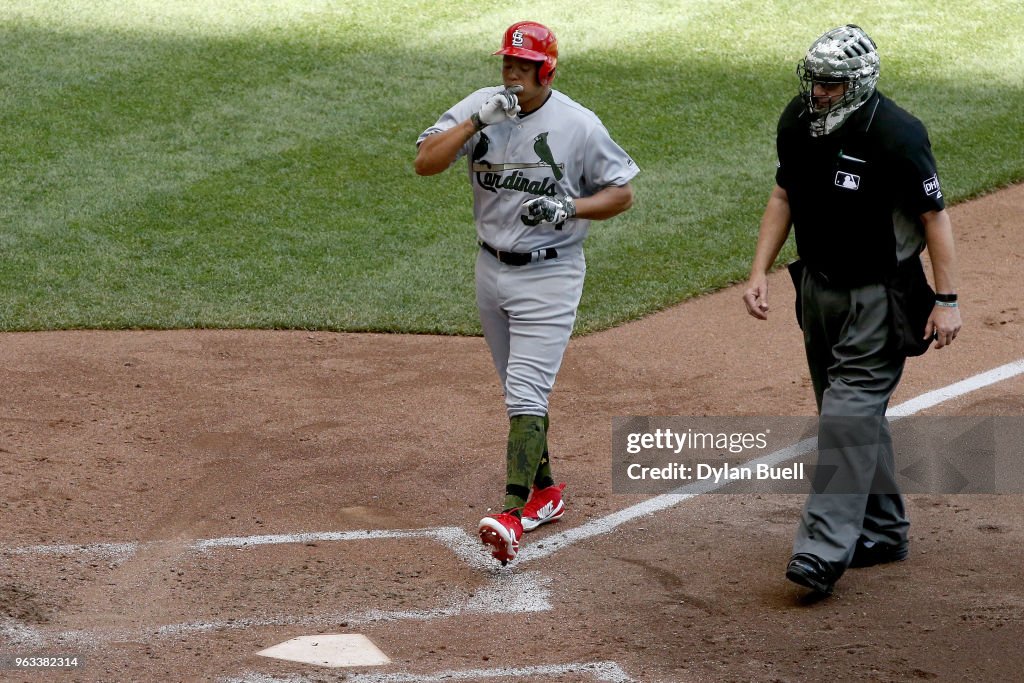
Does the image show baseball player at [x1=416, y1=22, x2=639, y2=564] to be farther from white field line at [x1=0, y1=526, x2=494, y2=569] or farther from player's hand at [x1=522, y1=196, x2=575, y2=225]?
white field line at [x1=0, y1=526, x2=494, y2=569]

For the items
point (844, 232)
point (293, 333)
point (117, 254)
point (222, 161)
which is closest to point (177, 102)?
point (222, 161)

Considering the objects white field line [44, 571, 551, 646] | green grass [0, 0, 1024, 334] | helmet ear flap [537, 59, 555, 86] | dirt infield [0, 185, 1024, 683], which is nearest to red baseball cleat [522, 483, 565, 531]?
dirt infield [0, 185, 1024, 683]

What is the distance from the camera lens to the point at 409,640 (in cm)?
425

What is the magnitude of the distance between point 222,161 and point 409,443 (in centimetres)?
494

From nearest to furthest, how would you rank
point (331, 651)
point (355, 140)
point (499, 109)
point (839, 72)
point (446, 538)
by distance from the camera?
point (331, 651) < point (839, 72) < point (499, 109) < point (446, 538) < point (355, 140)

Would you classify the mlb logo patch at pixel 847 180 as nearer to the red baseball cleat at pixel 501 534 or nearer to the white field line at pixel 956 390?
the red baseball cleat at pixel 501 534

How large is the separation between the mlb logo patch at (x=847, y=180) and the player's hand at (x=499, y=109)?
3.74 feet

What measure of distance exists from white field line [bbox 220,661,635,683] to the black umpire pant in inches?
33.8

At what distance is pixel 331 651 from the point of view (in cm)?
414

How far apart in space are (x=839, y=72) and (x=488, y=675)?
220 cm

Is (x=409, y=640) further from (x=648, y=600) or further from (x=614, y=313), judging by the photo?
(x=614, y=313)

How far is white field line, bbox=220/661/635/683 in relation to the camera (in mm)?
3936

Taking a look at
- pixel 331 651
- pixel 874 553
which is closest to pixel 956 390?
pixel 874 553

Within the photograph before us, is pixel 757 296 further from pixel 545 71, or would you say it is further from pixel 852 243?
pixel 545 71
